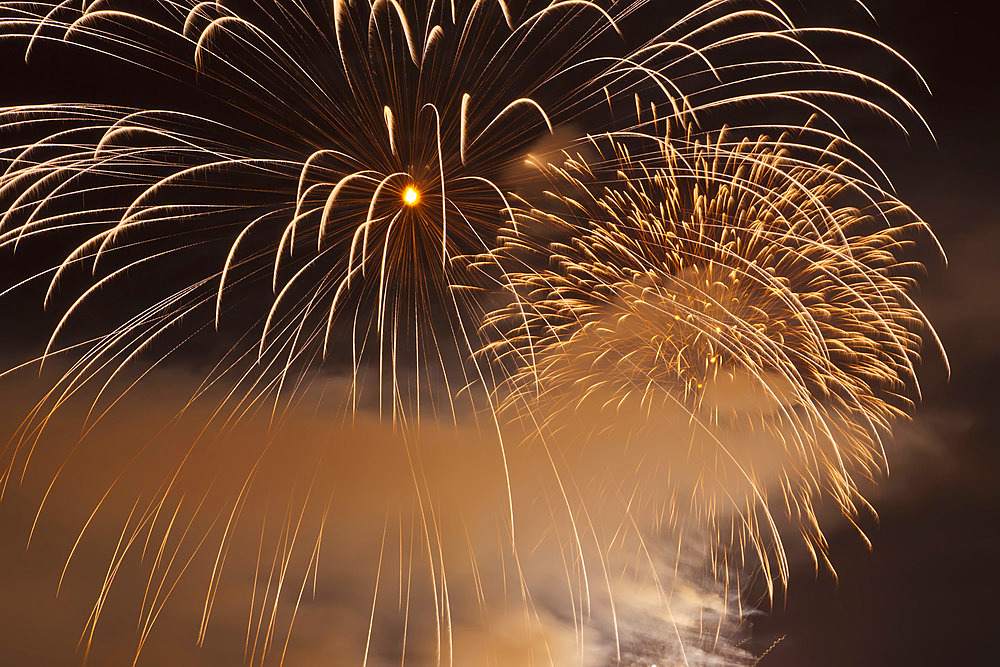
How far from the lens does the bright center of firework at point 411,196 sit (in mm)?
5348

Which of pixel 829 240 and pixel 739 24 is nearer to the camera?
pixel 739 24

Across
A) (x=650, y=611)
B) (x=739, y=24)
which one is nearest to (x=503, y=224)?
(x=739, y=24)

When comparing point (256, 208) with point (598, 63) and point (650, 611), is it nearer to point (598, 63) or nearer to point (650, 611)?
point (598, 63)

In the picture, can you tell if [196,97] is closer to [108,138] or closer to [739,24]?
[108,138]

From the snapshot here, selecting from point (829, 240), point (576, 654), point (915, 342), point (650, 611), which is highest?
point (829, 240)

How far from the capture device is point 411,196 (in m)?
5.36

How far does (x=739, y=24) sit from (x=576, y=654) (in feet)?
38.5

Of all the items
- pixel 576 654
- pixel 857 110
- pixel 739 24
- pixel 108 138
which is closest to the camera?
pixel 108 138

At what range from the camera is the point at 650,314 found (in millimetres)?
→ 6938

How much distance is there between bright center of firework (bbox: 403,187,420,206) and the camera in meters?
5.35

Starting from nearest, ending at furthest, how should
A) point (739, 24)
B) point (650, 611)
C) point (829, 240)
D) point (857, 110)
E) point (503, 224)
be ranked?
point (739, 24), point (503, 224), point (829, 240), point (857, 110), point (650, 611)

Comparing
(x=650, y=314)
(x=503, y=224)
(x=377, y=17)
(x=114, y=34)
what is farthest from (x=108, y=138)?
(x=650, y=314)

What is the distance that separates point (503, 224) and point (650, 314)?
196 centimetres

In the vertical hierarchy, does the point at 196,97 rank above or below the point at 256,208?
above
